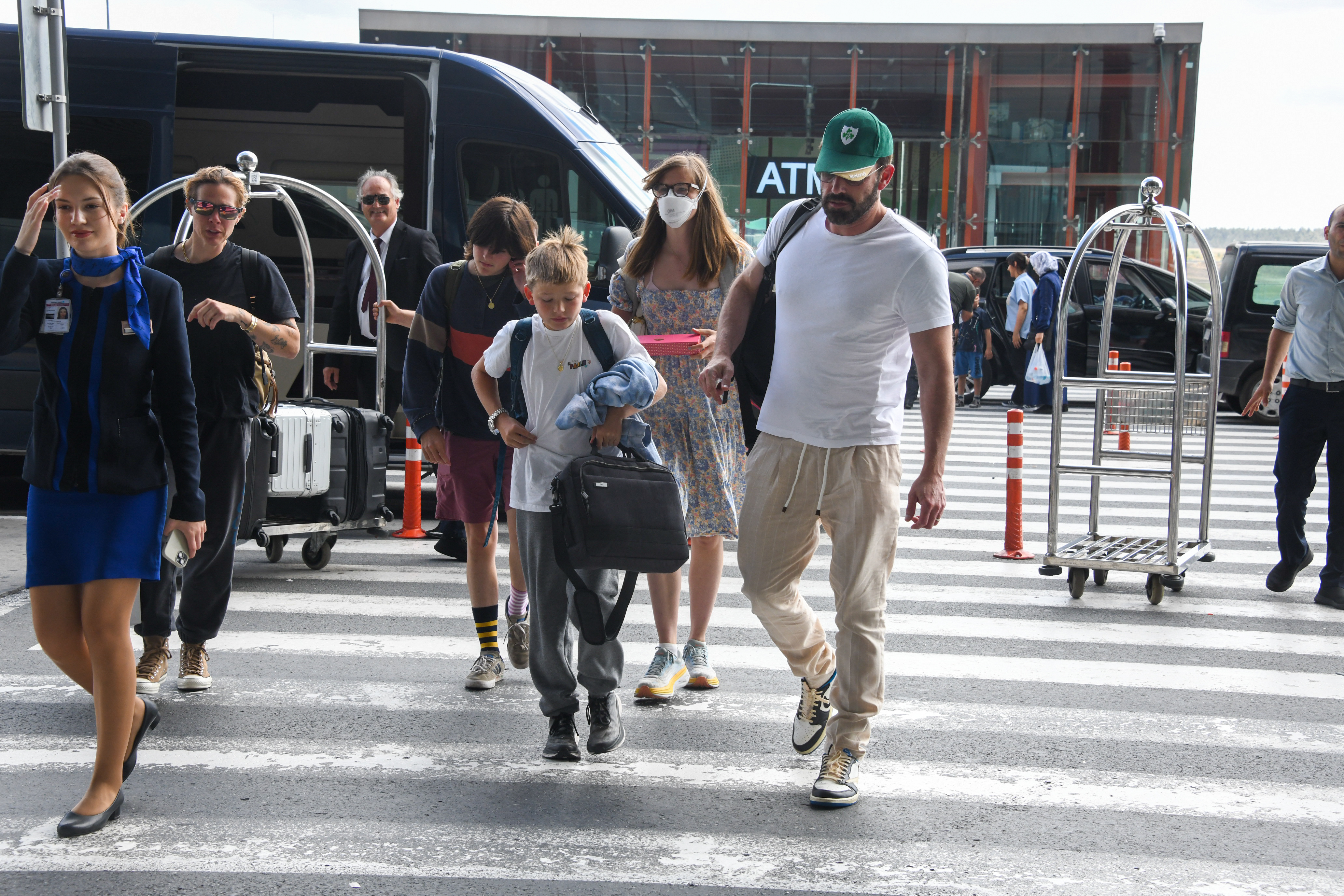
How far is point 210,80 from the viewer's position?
36.6ft

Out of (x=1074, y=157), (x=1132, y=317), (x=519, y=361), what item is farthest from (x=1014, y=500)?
(x=1074, y=157)

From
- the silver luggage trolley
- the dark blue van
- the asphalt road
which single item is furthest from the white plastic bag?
the asphalt road

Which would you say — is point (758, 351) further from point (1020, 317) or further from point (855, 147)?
point (1020, 317)

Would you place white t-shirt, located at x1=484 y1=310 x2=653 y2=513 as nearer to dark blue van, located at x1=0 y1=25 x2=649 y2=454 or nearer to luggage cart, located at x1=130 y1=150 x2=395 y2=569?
luggage cart, located at x1=130 y1=150 x2=395 y2=569

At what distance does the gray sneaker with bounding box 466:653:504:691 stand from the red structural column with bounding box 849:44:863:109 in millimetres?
25275

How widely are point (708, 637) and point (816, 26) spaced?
82.1 feet

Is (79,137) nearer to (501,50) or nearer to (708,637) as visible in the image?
(708,637)

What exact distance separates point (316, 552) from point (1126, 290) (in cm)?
1393

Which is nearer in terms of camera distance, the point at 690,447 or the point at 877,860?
the point at 877,860

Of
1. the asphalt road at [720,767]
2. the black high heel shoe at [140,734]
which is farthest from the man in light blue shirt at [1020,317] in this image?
the black high heel shoe at [140,734]

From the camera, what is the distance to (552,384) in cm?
429

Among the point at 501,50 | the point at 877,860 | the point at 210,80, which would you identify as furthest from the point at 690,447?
the point at 501,50

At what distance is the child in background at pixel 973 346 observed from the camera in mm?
17953

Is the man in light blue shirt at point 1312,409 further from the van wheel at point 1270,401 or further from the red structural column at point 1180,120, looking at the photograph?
the red structural column at point 1180,120
